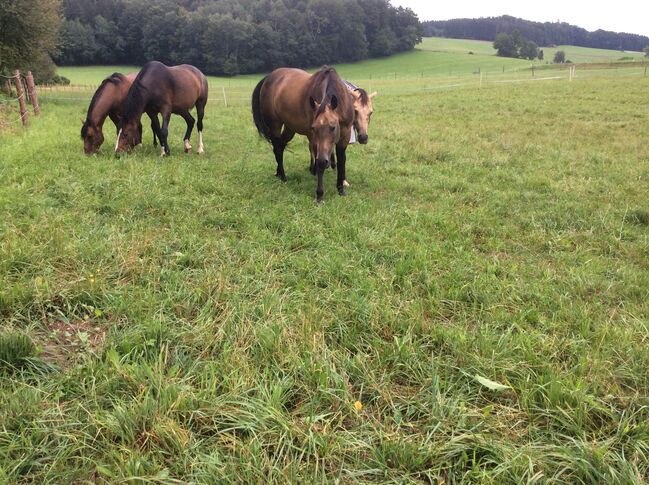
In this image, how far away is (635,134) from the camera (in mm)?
10617

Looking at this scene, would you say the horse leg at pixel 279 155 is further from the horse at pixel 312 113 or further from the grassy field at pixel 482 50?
the grassy field at pixel 482 50

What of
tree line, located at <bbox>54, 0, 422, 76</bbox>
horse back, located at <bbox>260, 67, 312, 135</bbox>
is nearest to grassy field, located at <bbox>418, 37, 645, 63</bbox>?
tree line, located at <bbox>54, 0, 422, 76</bbox>

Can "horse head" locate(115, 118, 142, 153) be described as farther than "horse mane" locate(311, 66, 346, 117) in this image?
Yes

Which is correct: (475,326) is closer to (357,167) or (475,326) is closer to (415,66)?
(357,167)

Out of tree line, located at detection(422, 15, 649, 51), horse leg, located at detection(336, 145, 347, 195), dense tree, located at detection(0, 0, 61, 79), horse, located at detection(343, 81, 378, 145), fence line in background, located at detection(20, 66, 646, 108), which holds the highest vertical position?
tree line, located at detection(422, 15, 649, 51)

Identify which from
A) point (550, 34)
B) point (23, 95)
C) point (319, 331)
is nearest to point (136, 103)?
point (23, 95)

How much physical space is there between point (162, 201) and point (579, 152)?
823cm

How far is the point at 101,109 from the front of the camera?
28.7ft

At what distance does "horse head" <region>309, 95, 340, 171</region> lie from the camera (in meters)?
5.48

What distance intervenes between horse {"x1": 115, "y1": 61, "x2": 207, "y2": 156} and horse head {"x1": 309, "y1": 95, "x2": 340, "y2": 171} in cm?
456

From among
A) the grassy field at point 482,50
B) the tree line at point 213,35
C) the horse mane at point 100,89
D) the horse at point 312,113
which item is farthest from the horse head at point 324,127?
the grassy field at point 482,50

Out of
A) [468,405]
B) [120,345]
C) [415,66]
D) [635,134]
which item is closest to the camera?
[468,405]

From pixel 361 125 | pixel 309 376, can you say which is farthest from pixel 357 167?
Result: pixel 309 376

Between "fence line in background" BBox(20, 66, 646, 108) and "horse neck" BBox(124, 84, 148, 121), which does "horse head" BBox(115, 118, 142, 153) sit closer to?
"horse neck" BBox(124, 84, 148, 121)
